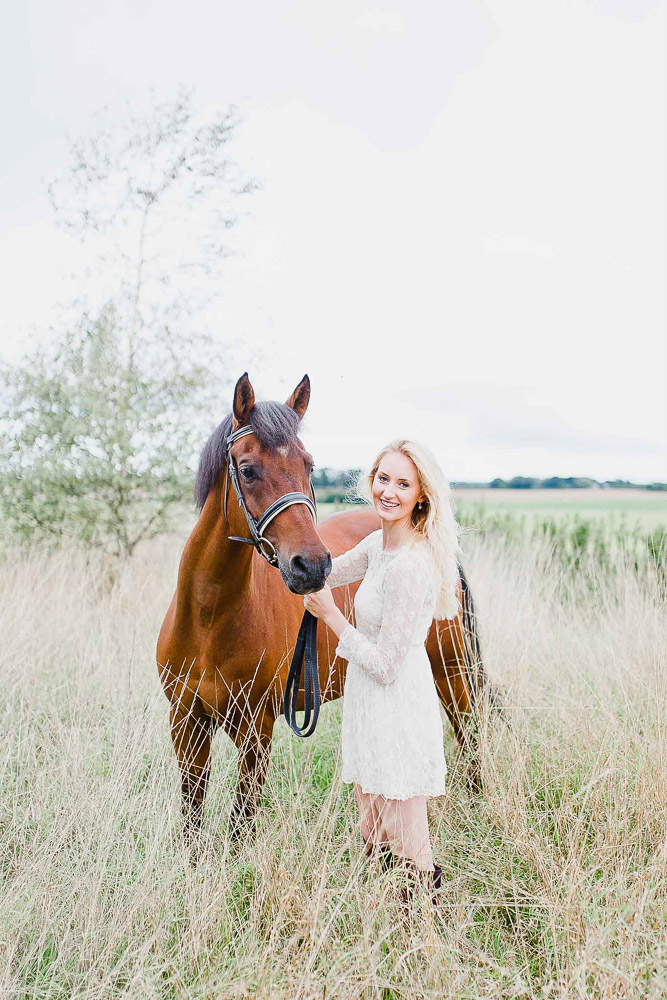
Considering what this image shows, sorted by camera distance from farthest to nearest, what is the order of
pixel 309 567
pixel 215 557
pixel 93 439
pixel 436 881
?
pixel 93 439, pixel 215 557, pixel 436 881, pixel 309 567

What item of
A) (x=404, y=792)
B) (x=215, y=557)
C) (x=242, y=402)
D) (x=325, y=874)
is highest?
(x=242, y=402)

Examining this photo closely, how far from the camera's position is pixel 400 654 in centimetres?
218

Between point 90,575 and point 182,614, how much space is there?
A: 217 inches

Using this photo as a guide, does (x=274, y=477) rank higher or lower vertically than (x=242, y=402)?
lower

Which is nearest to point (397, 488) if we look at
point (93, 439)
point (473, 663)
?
point (473, 663)

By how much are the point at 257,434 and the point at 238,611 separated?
Result: 2.60 ft

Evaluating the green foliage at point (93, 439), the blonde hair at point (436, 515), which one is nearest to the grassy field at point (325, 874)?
the blonde hair at point (436, 515)

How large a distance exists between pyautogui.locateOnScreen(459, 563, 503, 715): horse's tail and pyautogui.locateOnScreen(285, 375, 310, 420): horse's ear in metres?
1.52

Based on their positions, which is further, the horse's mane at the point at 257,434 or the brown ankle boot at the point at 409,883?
the horse's mane at the point at 257,434

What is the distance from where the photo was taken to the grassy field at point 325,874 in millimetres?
2057

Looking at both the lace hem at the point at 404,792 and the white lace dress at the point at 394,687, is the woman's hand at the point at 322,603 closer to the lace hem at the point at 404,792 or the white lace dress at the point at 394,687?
the white lace dress at the point at 394,687

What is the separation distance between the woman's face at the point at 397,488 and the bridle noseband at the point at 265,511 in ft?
0.84

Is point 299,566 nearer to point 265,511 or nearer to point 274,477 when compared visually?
point 265,511

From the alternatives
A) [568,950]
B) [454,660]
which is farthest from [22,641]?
[568,950]
